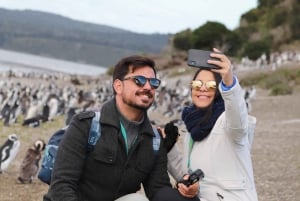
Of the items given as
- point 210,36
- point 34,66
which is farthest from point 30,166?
point 34,66

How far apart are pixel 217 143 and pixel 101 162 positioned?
657 millimetres

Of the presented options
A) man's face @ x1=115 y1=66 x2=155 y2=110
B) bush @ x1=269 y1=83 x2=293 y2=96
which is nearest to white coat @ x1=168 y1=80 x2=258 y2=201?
man's face @ x1=115 y1=66 x2=155 y2=110

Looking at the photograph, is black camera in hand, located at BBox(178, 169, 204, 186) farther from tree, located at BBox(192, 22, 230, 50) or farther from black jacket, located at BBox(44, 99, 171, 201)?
tree, located at BBox(192, 22, 230, 50)

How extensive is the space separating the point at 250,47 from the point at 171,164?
45.7 metres

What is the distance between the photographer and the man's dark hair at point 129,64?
12.4 ft

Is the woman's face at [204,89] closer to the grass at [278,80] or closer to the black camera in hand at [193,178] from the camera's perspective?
the black camera in hand at [193,178]

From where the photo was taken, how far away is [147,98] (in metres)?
3.77

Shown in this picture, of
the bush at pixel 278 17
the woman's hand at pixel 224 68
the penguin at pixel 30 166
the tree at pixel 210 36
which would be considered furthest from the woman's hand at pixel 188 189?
the bush at pixel 278 17

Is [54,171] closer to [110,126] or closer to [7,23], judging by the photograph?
[110,126]

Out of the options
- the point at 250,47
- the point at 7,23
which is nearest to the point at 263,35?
the point at 250,47

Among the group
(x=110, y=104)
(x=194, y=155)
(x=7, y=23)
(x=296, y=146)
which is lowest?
(x=296, y=146)

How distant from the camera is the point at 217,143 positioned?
3822 millimetres

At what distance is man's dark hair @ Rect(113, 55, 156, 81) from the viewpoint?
12.4 feet

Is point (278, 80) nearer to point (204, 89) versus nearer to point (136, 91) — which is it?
point (204, 89)
